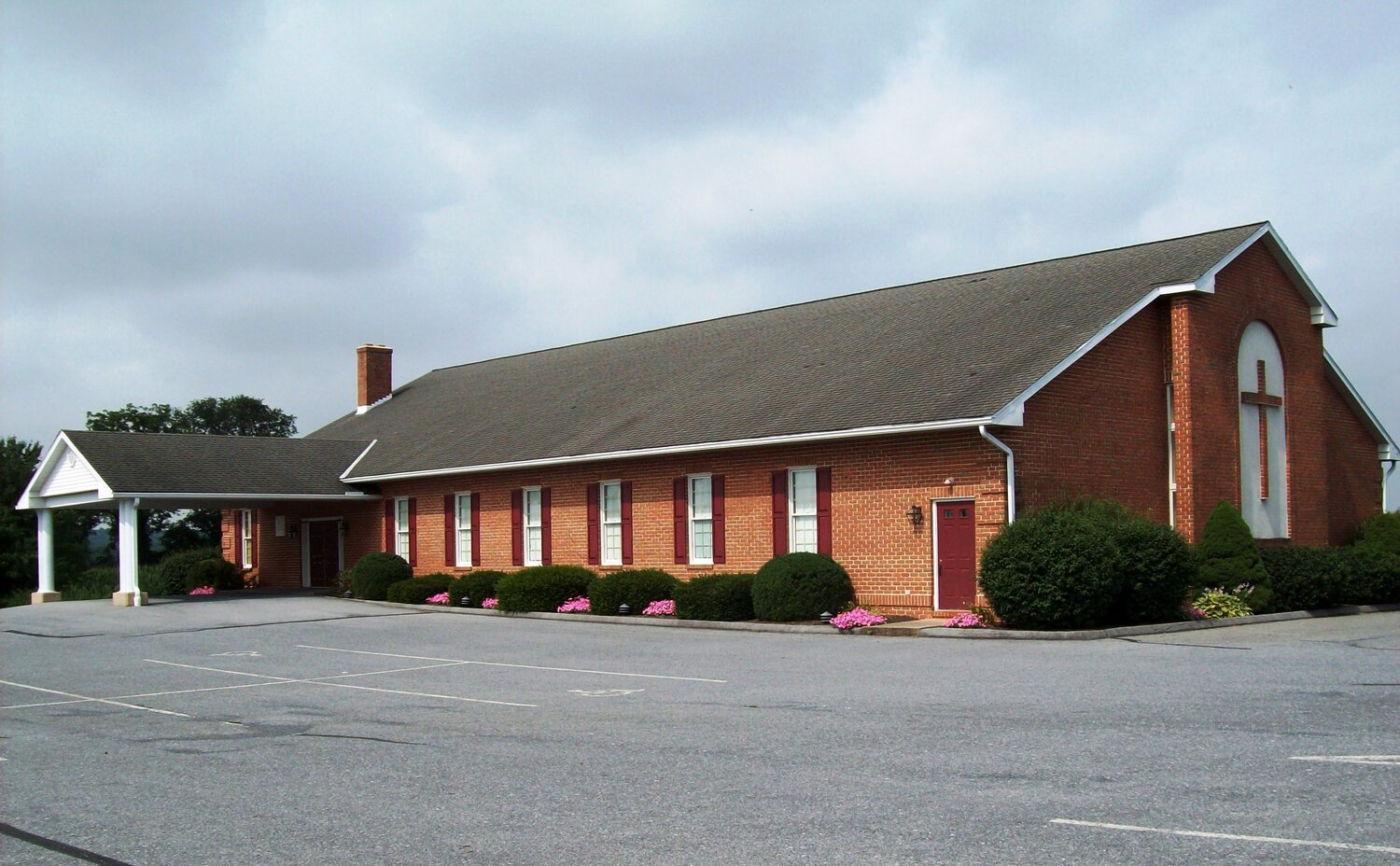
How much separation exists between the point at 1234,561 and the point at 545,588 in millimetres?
13624

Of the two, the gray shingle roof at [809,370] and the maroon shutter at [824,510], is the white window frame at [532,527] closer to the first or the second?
the gray shingle roof at [809,370]

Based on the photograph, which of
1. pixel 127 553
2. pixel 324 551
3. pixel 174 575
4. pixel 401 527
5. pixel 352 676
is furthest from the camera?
pixel 174 575

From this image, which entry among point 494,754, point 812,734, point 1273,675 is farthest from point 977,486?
point 494,754

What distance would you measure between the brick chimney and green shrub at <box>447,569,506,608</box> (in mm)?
16789

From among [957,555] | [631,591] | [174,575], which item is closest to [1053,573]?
[957,555]

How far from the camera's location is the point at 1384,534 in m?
28.8

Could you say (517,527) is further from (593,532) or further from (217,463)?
(217,463)

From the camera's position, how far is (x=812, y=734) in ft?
36.3

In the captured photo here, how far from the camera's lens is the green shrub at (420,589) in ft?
103

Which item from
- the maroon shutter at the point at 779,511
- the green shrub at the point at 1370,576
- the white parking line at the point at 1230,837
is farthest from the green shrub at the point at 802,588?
the white parking line at the point at 1230,837

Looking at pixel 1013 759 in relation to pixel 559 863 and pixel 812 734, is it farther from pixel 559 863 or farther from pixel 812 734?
pixel 559 863

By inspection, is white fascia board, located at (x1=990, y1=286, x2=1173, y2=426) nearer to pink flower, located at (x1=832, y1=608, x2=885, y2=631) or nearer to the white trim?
the white trim

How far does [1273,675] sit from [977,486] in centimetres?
906

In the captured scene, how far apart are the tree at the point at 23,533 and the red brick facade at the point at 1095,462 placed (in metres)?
32.0
